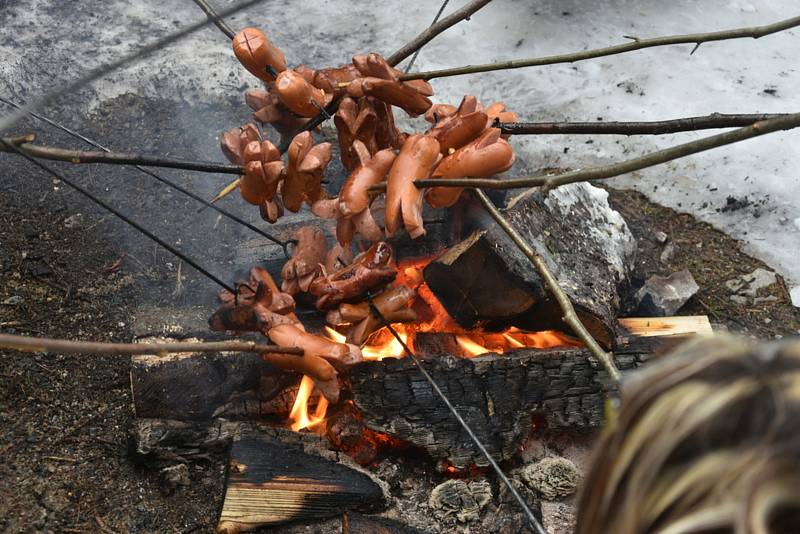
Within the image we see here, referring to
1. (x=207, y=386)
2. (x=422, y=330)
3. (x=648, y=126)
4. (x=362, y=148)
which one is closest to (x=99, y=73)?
(x=362, y=148)

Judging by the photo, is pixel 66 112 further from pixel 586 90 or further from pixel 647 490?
pixel 647 490

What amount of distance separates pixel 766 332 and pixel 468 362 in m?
1.95

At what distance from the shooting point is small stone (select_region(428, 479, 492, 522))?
2.79 metres

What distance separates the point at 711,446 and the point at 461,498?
2.19 meters

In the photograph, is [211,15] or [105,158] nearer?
[105,158]

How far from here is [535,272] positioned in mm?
2896

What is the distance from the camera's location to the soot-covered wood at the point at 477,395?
2910 mm

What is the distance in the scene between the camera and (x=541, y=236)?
10.4ft

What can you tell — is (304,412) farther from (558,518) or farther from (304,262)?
(558,518)

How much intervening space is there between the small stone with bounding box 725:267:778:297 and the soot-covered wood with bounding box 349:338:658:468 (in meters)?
1.43

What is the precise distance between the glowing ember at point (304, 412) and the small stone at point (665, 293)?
1756mm

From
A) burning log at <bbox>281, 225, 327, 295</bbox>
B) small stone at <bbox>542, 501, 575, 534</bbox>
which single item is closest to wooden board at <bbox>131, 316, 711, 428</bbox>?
burning log at <bbox>281, 225, 327, 295</bbox>

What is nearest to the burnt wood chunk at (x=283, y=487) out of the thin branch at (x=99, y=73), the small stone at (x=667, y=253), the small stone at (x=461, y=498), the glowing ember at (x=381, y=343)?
the small stone at (x=461, y=498)

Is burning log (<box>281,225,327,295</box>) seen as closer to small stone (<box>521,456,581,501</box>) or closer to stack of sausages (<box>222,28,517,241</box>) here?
stack of sausages (<box>222,28,517,241</box>)
